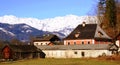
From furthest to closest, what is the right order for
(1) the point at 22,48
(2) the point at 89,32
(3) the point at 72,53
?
(2) the point at 89,32, (3) the point at 72,53, (1) the point at 22,48

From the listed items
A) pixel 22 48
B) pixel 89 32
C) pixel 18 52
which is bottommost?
pixel 18 52

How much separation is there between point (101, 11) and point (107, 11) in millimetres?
8880

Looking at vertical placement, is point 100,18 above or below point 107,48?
above

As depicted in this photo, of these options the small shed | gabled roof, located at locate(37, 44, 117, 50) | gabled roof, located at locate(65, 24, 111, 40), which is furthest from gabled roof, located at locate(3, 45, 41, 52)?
gabled roof, located at locate(65, 24, 111, 40)

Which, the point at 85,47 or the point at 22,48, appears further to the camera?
the point at 22,48

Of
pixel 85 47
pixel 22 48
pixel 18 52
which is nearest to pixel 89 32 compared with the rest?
pixel 85 47

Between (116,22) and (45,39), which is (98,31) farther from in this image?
(45,39)

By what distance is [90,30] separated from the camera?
379ft

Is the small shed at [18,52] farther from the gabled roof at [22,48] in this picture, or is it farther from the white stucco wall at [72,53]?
the white stucco wall at [72,53]

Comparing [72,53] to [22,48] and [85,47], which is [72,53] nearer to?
[85,47]

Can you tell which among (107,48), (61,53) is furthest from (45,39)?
(107,48)

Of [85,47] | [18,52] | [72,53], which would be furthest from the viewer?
[72,53]

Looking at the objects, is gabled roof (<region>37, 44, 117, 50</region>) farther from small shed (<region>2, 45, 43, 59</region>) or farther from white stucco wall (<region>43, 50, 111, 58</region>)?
small shed (<region>2, 45, 43, 59</region>)

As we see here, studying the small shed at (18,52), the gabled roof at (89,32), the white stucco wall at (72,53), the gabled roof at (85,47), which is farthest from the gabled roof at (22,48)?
the gabled roof at (89,32)
